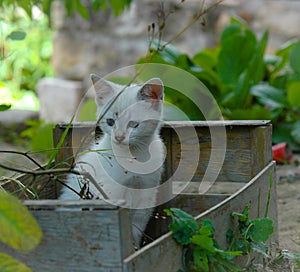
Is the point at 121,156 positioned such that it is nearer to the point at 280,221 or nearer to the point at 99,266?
the point at 99,266

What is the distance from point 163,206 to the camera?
2.01 meters

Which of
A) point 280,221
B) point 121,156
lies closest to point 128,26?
point 280,221

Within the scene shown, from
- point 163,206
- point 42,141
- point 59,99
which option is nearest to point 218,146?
point 163,206

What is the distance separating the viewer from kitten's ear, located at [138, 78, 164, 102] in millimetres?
1849

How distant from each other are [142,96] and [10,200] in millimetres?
833

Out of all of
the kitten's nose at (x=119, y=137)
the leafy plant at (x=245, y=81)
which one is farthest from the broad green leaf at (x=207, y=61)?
the kitten's nose at (x=119, y=137)

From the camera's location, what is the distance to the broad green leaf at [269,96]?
3.36 m

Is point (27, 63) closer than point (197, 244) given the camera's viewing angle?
No

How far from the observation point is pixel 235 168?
77.5 inches

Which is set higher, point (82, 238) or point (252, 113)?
point (252, 113)

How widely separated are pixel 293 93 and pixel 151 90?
1.64 m

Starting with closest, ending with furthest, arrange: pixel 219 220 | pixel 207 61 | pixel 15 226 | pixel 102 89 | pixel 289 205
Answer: pixel 15 226
pixel 219 220
pixel 102 89
pixel 289 205
pixel 207 61

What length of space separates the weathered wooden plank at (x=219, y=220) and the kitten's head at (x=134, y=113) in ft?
1.14

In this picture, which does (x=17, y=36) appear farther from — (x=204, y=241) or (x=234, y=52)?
(x=234, y=52)
